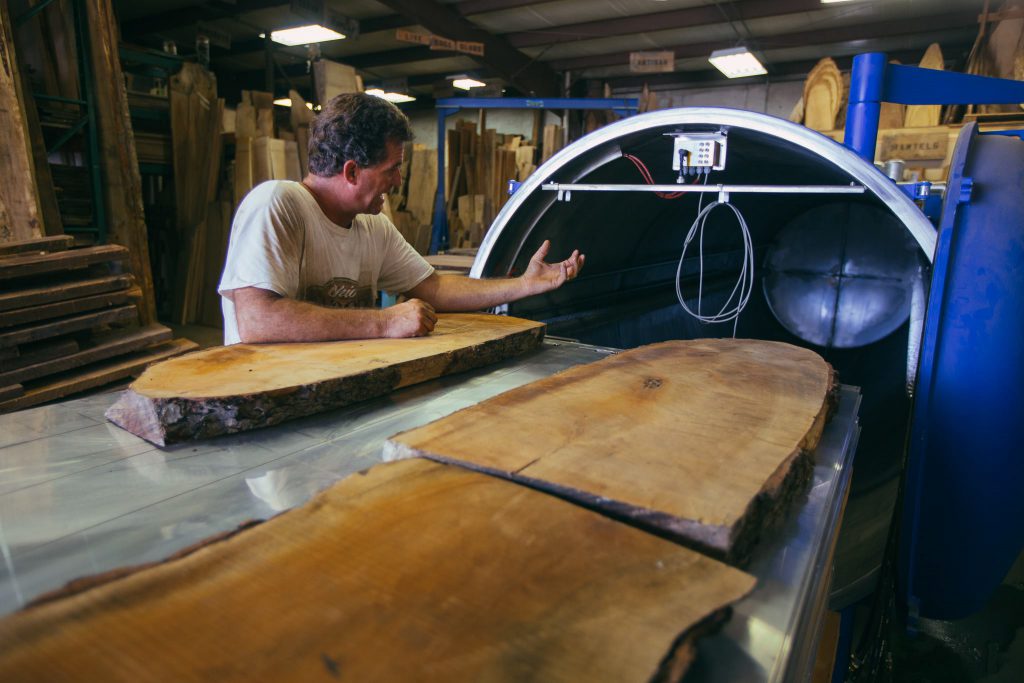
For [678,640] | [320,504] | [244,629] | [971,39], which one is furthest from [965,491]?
[971,39]

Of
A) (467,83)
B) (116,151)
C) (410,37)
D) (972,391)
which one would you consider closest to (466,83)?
(467,83)

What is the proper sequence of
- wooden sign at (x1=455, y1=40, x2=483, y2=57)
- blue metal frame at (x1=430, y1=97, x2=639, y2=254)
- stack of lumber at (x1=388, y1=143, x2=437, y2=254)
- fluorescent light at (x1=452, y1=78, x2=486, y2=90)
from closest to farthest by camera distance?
blue metal frame at (x1=430, y1=97, x2=639, y2=254) < stack of lumber at (x1=388, y1=143, x2=437, y2=254) < wooden sign at (x1=455, y1=40, x2=483, y2=57) < fluorescent light at (x1=452, y1=78, x2=486, y2=90)

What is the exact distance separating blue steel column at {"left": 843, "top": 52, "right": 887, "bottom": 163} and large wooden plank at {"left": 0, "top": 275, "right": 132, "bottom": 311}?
3.81 metres

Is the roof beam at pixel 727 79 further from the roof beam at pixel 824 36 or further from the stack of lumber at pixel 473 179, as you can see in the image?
the stack of lumber at pixel 473 179

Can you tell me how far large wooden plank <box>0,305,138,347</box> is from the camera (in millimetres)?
3160

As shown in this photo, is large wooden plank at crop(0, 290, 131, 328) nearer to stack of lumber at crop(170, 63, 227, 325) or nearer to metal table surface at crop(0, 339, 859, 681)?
metal table surface at crop(0, 339, 859, 681)

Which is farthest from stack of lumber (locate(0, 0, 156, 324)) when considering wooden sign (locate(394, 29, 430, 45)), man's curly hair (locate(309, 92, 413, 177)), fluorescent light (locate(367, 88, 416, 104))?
fluorescent light (locate(367, 88, 416, 104))

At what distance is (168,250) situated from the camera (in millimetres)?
7266

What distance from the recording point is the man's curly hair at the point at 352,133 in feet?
7.50

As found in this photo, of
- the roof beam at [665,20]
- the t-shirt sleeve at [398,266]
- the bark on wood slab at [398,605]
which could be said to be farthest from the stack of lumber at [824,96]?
the bark on wood slab at [398,605]

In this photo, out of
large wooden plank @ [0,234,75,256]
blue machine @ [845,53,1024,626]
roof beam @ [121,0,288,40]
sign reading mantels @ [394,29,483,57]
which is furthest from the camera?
roof beam @ [121,0,288,40]

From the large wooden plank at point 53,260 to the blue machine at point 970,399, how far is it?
3.91 m

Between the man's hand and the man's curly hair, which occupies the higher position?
the man's curly hair

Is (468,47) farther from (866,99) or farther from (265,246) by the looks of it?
(265,246)
